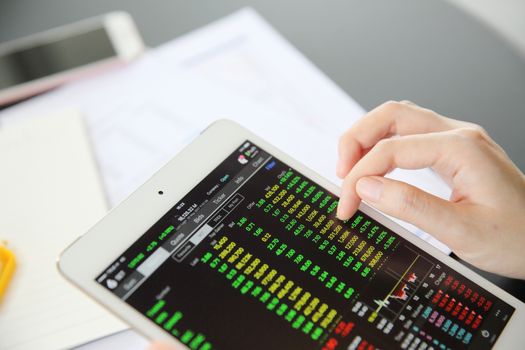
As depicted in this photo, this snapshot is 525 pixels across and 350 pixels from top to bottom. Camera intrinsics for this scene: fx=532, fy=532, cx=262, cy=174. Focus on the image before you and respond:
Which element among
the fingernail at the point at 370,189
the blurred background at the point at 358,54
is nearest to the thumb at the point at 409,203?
the fingernail at the point at 370,189

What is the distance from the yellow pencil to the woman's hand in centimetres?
34

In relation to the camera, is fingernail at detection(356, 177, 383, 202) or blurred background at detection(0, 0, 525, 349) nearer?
fingernail at detection(356, 177, 383, 202)

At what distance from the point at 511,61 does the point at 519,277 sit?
334 millimetres

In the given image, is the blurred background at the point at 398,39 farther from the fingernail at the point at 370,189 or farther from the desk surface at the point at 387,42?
the fingernail at the point at 370,189

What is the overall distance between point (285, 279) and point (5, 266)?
0.30 metres

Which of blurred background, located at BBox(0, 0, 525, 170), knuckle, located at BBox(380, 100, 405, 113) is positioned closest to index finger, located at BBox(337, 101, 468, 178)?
knuckle, located at BBox(380, 100, 405, 113)

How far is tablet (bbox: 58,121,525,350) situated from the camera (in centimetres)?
42

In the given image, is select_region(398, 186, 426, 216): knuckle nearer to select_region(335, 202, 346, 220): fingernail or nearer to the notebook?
select_region(335, 202, 346, 220): fingernail

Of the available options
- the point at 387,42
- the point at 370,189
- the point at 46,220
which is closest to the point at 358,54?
the point at 387,42

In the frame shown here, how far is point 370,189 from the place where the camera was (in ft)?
1.58

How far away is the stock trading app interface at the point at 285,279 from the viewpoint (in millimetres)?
419

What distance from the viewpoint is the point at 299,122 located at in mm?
666

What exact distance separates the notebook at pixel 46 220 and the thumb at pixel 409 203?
0.88 ft

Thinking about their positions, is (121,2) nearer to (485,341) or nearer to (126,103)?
(126,103)
